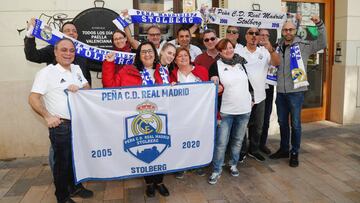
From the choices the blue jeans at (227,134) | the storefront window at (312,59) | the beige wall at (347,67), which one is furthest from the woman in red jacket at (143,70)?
the beige wall at (347,67)

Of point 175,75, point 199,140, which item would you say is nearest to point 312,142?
point 199,140

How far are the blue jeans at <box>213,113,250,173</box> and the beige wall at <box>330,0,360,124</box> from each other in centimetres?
354

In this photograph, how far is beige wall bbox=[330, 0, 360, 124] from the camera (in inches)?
256

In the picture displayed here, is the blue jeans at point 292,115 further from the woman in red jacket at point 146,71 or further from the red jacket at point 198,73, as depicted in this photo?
the woman in red jacket at point 146,71

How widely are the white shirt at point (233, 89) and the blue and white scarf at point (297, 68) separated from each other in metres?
0.85

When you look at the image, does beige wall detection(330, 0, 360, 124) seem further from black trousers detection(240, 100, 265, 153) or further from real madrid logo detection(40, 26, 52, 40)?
real madrid logo detection(40, 26, 52, 40)

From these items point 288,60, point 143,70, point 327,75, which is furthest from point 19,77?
point 327,75

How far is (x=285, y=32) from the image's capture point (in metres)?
4.48

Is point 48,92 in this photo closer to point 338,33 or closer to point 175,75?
point 175,75

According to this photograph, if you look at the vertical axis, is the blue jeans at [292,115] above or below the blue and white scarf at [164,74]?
below

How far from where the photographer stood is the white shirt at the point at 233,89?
13.0ft

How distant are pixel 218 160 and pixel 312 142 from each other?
2.33 metres

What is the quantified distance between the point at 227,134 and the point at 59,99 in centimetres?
198

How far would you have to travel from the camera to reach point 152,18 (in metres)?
4.63
